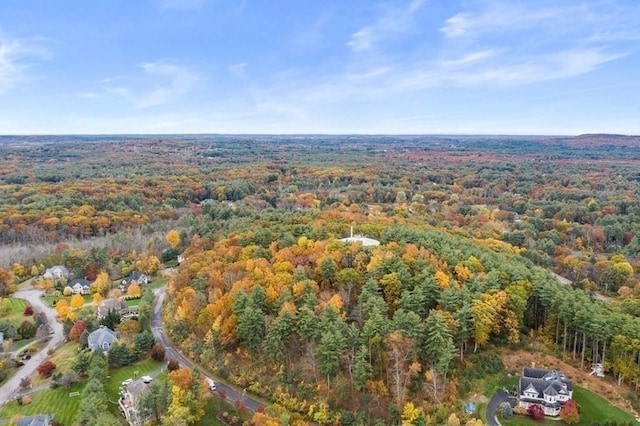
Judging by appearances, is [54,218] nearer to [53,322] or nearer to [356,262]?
[53,322]

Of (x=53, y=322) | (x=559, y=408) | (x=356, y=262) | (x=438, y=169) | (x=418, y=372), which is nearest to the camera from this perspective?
(x=559, y=408)

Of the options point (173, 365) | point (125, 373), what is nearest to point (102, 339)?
point (125, 373)

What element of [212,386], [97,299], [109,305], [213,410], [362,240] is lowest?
[213,410]

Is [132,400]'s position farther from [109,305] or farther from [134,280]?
[134,280]

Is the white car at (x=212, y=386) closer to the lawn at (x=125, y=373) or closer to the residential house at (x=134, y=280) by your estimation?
the lawn at (x=125, y=373)

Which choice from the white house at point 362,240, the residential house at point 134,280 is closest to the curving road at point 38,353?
the residential house at point 134,280

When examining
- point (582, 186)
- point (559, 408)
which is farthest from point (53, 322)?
point (582, 186)
